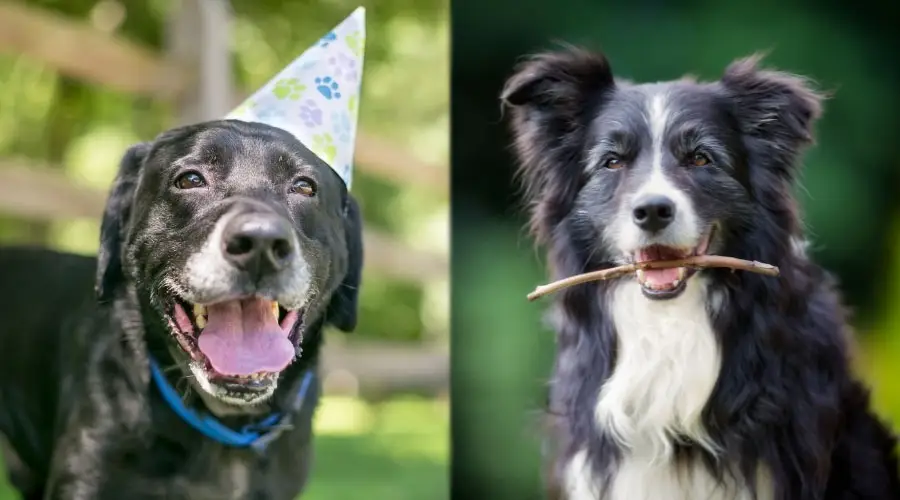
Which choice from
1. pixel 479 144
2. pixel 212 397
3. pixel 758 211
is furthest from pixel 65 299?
pixel 758 211

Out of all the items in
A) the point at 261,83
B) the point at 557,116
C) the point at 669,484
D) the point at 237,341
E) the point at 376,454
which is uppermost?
the point at 261,83

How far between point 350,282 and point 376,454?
82cm

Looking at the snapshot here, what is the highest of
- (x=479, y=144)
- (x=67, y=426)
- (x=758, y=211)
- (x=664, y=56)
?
(x=664, y=56)

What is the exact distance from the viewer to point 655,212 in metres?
1.40

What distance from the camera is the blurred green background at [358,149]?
215 cm

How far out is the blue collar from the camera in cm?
154

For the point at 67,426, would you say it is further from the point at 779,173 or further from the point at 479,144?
the point at 779,173

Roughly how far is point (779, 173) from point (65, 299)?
130 centimetres

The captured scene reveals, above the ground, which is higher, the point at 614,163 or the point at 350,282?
the point at 614,163

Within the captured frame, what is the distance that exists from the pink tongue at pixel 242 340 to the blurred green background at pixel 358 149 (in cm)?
38

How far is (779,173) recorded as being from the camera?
1502 mm

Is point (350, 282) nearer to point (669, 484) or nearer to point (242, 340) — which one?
point (242, 340)

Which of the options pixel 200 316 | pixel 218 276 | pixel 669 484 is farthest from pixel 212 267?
pixel 669 484

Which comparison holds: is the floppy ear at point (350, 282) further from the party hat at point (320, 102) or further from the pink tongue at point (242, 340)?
the pink tongue at point (242, 340)
